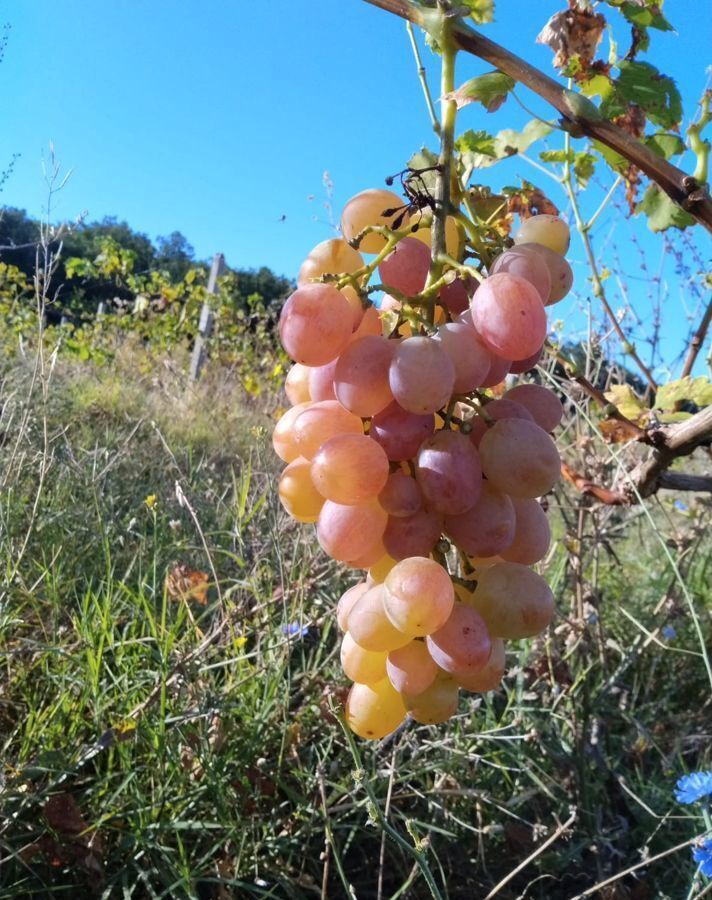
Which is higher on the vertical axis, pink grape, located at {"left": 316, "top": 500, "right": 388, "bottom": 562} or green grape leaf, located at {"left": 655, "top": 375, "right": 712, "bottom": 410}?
green grape leaf, located at {"left": 655, "top": 375, "right": 712, "bottom": 410}

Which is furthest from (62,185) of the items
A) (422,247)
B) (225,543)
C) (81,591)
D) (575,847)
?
(575,847)

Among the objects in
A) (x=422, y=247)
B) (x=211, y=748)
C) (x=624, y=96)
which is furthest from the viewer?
(x=211, y=748)

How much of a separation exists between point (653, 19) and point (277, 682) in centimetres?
92

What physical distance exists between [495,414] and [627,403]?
62 cm

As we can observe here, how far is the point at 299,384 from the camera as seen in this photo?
0.55 metres

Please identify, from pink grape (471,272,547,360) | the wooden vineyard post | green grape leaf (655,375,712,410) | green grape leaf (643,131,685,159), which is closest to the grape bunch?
pink grape (471,272,547,360)

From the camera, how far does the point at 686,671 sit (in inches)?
60.5

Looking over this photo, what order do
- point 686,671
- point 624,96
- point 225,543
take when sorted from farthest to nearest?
point 225,543 < point 686,671 < point 624,96

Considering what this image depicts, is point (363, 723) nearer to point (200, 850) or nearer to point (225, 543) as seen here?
point (200, 850)

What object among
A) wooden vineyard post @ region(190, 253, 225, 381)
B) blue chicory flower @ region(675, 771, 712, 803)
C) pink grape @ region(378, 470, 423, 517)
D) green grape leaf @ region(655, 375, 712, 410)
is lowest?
blue chicory flower @ region(675, 771, 712, 803)

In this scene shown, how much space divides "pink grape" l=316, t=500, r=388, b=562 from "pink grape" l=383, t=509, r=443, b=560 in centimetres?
2

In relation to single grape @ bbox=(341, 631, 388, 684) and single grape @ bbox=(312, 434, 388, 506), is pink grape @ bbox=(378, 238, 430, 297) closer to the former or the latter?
single grape @ bbox=(312, 434, 388, 506)

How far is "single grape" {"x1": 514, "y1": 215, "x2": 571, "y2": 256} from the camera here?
0.51m

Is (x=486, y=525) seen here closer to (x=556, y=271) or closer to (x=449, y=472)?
(x=449, y=472)
